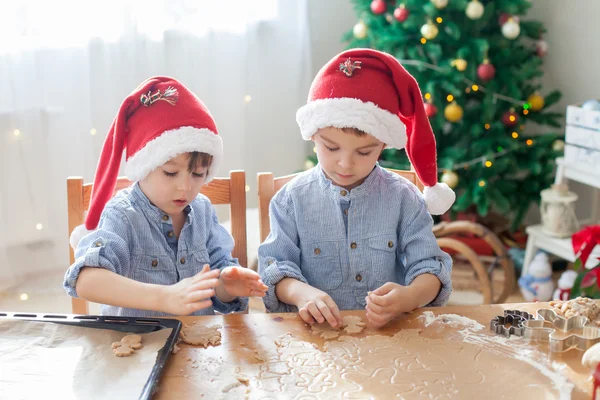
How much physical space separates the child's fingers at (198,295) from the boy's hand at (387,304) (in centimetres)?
30

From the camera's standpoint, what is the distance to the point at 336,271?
1.57m

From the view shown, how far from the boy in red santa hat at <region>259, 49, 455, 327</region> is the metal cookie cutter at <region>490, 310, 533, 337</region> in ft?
0.56

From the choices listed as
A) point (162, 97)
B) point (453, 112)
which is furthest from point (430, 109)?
point (162, 97)

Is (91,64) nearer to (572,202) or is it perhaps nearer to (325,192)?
(325,192)

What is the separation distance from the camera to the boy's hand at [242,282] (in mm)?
1317

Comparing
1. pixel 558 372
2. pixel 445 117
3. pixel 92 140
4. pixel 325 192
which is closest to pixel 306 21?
pixel 445 117

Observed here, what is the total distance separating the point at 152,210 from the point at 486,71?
72.0 inches

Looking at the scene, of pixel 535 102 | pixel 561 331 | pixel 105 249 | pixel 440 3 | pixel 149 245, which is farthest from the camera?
pixel 535 102

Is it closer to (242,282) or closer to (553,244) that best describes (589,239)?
(242,282)

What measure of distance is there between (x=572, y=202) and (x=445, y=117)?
2.10 feet

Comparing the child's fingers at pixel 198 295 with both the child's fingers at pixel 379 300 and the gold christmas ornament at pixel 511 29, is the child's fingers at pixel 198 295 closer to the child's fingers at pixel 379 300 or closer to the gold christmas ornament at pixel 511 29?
the child's fingers at pixel 379 300

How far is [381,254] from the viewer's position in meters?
1.57

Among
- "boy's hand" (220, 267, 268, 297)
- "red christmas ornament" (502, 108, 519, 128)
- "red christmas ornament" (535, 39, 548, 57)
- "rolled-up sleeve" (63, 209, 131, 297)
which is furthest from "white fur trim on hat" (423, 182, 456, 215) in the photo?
"red christmas ornament" (535, 39, 548, 57)

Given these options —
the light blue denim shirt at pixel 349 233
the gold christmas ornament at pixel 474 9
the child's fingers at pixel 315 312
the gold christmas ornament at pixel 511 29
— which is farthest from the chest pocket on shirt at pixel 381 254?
the gold christmas ornament at pixel 511 29
